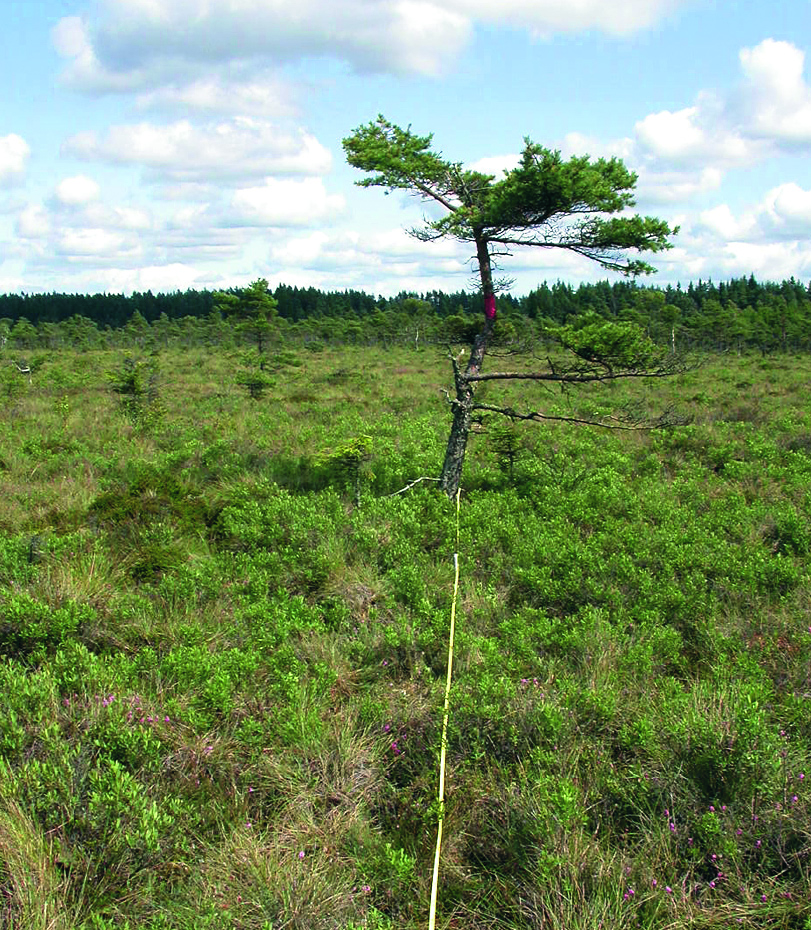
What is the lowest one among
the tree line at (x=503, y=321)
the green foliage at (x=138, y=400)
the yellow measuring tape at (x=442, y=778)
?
the yellow measuring tape at (x=442, y=778)

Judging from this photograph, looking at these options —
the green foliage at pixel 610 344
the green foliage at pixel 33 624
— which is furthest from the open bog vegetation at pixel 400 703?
the green foliage at pixel 610 344

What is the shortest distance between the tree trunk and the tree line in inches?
16.7

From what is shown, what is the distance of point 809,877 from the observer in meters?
2.75

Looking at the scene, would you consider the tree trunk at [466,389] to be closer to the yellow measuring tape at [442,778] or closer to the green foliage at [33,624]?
the yellow measuring tape at [442,778]

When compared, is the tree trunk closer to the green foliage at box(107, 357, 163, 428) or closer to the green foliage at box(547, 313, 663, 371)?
the green foliage at box(547, 313, 663, 371)

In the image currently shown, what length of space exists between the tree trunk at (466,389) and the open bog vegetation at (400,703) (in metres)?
0.54

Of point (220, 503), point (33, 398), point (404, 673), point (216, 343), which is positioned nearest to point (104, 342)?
point (216, 343)

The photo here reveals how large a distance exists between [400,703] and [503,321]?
20.7ft

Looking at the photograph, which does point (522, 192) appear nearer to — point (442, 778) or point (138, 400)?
point (442, 778)

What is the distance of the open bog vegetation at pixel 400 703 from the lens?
2.84 metres

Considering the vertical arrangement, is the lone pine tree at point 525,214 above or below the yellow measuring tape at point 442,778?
above

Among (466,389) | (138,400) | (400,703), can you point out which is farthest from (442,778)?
(138,400)

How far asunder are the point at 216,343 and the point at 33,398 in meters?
38.7

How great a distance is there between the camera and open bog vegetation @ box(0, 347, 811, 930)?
9.31ft
